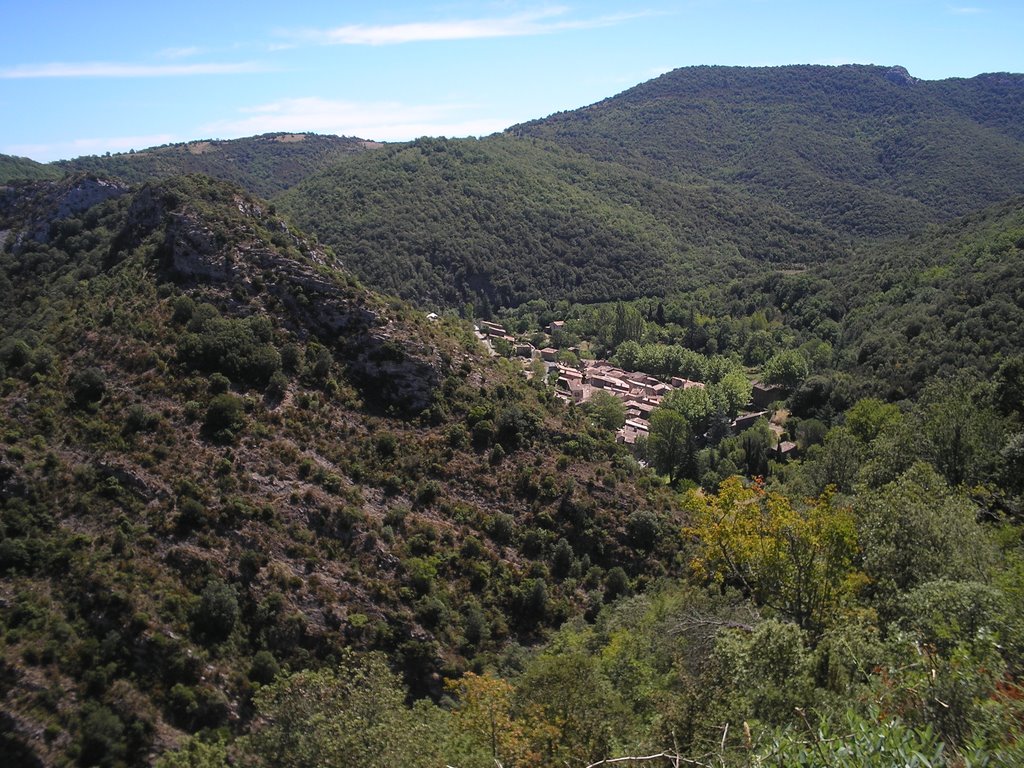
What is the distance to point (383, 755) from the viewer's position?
12.4 meters

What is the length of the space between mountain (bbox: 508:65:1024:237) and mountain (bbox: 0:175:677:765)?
4765 inches

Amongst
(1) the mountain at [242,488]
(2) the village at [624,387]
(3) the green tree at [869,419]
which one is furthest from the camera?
(2) the village at [624,387]

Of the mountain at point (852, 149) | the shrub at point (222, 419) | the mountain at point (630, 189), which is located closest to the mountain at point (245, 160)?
the mountain at point (630, 189)

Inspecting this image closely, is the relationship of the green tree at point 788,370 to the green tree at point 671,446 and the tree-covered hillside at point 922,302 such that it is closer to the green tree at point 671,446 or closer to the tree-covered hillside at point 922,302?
the tree-covered hillside at point 922,302

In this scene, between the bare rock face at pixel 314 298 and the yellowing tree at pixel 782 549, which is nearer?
the yellowing tree at pixel 782 549

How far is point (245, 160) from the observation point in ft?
447

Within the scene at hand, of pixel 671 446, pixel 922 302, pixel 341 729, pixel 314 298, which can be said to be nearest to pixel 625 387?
pixel 671 446

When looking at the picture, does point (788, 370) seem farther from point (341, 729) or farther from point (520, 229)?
point (341, 729)

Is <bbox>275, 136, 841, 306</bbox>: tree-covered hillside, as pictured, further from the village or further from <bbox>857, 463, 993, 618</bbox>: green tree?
<bbox>857, 463, 993, 618</bbox>: green tree

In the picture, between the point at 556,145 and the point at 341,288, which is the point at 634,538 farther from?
the point at 556,145

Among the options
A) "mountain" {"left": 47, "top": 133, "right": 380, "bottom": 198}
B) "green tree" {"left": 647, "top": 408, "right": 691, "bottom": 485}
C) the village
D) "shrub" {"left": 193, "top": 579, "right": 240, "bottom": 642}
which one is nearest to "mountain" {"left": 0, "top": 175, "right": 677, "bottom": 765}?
"shrub" {"left": 193, "top": 579, "right": 240, "bottom": 642}

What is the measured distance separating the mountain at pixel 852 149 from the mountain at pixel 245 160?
59.2m

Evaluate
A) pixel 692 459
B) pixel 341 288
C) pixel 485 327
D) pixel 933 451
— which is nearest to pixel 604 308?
pixel 485 327

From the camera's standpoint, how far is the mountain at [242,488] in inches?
784
